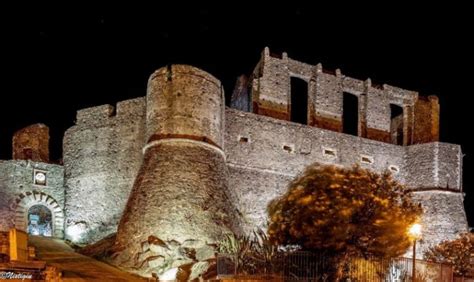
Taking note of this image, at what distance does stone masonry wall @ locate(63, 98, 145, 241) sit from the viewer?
2614cm

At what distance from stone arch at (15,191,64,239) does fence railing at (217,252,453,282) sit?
11.6 m

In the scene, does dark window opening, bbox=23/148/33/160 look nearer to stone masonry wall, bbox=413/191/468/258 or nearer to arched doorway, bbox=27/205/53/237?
arched doorway, bbox=27/205/53/237

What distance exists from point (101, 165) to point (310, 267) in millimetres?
12615

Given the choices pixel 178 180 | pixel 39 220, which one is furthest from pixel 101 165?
pixel 178 180

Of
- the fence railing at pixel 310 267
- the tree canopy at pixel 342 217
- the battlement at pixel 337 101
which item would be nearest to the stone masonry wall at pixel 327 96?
the battlement at pixel 337 101

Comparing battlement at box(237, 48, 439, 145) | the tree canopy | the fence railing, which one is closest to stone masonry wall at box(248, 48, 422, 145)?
battlement at box(237, 48, 439, 145)

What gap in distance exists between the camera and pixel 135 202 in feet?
75.5

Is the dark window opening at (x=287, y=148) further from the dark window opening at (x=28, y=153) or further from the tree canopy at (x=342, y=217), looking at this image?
the dark window opening at (x=28, y=153)

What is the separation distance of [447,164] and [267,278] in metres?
18.3

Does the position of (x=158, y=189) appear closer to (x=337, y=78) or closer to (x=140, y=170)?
(x=140, y=170)

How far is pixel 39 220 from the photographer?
28641mm

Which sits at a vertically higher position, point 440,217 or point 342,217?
point 342,217

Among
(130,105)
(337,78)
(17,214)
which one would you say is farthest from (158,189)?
(337,78)

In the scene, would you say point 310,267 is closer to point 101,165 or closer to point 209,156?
point 209,156
